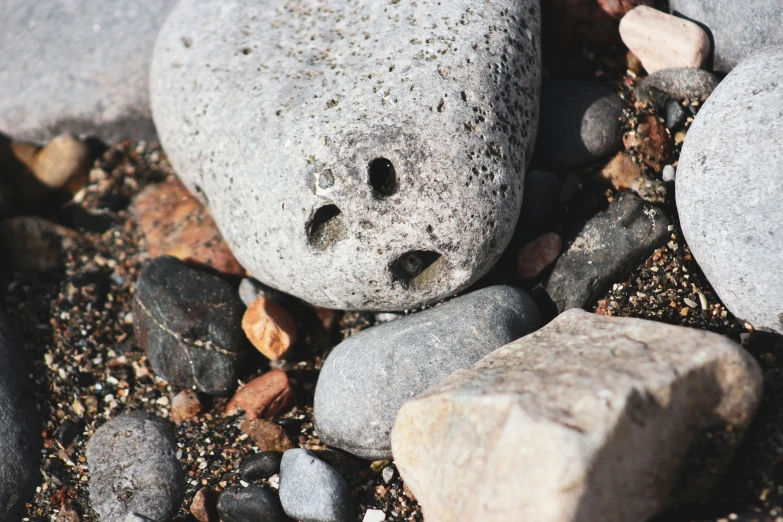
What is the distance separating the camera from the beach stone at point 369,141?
101 inches

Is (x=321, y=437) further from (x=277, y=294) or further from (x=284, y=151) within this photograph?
(x=284, y=151)

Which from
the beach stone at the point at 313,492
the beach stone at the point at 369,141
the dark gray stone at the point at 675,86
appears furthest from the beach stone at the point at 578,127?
the beach stone at the point at 313,492

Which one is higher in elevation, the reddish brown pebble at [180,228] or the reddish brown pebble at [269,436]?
the reddish brown pebble at [180,228]

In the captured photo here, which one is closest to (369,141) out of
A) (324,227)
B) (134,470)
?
(324,227)

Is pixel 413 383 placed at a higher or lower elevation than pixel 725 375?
lower

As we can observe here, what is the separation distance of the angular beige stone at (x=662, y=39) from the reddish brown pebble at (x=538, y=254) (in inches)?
43.6

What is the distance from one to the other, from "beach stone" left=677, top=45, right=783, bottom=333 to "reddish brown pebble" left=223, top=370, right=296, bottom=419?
1962mm

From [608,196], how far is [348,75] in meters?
1.41

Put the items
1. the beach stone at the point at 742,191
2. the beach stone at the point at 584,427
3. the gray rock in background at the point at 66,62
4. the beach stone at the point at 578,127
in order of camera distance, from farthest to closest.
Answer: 1. the gray rock in background at the point at 66,62
2. the beach stone at the point at 578,127
3. the beach stone at the point at 742,191
4. the beach stone at the point at 584,427

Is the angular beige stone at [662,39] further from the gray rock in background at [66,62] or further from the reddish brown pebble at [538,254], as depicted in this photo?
the gray rock in background at [66,62]

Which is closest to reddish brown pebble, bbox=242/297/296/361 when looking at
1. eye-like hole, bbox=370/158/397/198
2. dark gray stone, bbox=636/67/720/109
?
eye-like hole, bbox=370/158/397/198

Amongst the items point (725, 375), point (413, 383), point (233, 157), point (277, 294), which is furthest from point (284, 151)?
point (725, 375)

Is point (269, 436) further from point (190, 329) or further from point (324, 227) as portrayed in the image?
point (324, 227)

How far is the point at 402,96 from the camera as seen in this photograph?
2.65 m
